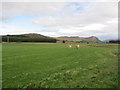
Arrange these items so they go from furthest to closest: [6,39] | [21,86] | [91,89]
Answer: [6,39]
[21,86]
[91,89]

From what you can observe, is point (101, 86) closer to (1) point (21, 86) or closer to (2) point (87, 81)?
(2) point (87, 81)

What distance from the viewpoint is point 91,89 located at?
6664mm

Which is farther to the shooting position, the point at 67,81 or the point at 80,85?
the point at 67,81

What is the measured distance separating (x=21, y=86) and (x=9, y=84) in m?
0.95

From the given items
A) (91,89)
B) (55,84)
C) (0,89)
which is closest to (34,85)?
(55,84)

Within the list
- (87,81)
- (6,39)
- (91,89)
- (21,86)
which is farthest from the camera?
(6,39)

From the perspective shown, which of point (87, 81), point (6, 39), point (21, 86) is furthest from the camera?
point (6, 39)

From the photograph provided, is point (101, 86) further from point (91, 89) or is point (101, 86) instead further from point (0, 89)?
point (0, 89)

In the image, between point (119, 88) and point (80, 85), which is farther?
point (80, 85)

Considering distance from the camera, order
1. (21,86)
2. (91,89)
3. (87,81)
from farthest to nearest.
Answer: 1. (87,81)
2. (21,86)
3. (91,89)

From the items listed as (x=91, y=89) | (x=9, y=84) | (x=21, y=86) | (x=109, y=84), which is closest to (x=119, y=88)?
(x=109, y=84)

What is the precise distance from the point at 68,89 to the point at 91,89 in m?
1.26

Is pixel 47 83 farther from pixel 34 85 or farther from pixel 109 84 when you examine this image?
pixel 109 84

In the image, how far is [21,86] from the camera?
7105 millimetres
